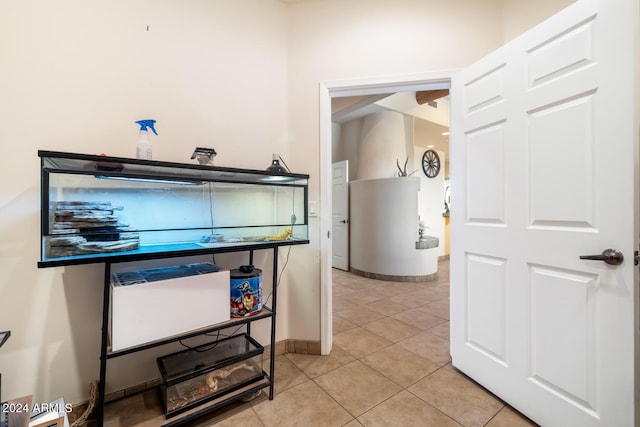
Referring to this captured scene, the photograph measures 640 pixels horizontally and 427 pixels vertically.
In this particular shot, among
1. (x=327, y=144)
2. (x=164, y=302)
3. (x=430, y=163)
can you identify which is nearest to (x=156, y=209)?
(x=164, y=302)

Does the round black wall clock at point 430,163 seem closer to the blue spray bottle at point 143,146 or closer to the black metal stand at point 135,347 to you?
the black metal stand at point 135,347

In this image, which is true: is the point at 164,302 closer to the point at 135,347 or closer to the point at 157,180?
the point at 135,347

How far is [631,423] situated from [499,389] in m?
0.57

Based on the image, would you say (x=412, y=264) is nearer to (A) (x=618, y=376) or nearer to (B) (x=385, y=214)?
(B) (x=385, y=214)

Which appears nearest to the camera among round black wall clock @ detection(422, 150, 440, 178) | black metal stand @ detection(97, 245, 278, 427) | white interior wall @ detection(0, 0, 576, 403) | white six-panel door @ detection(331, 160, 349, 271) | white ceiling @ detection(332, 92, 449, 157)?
black metal stand @ detection(97, 245, 278, 427)

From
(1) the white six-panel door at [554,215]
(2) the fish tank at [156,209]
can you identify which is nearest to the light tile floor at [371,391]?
(1) the white six-panel door at [554,215]

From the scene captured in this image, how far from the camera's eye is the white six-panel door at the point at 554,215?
1078 millimetres

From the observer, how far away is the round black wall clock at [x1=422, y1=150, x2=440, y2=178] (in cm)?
532

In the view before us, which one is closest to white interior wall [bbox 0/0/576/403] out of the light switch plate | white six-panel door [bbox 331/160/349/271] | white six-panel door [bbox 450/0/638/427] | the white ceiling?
the light switch plate

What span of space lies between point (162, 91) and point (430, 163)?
16.3ft

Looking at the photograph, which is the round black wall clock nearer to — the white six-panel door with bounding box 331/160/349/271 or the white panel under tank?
the white six-panel door with bounding box 331/160/349/271

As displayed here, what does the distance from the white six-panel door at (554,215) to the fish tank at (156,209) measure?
1.15 m

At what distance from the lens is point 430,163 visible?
5414 millimetres

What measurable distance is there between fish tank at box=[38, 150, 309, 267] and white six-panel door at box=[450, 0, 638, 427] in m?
1.15
